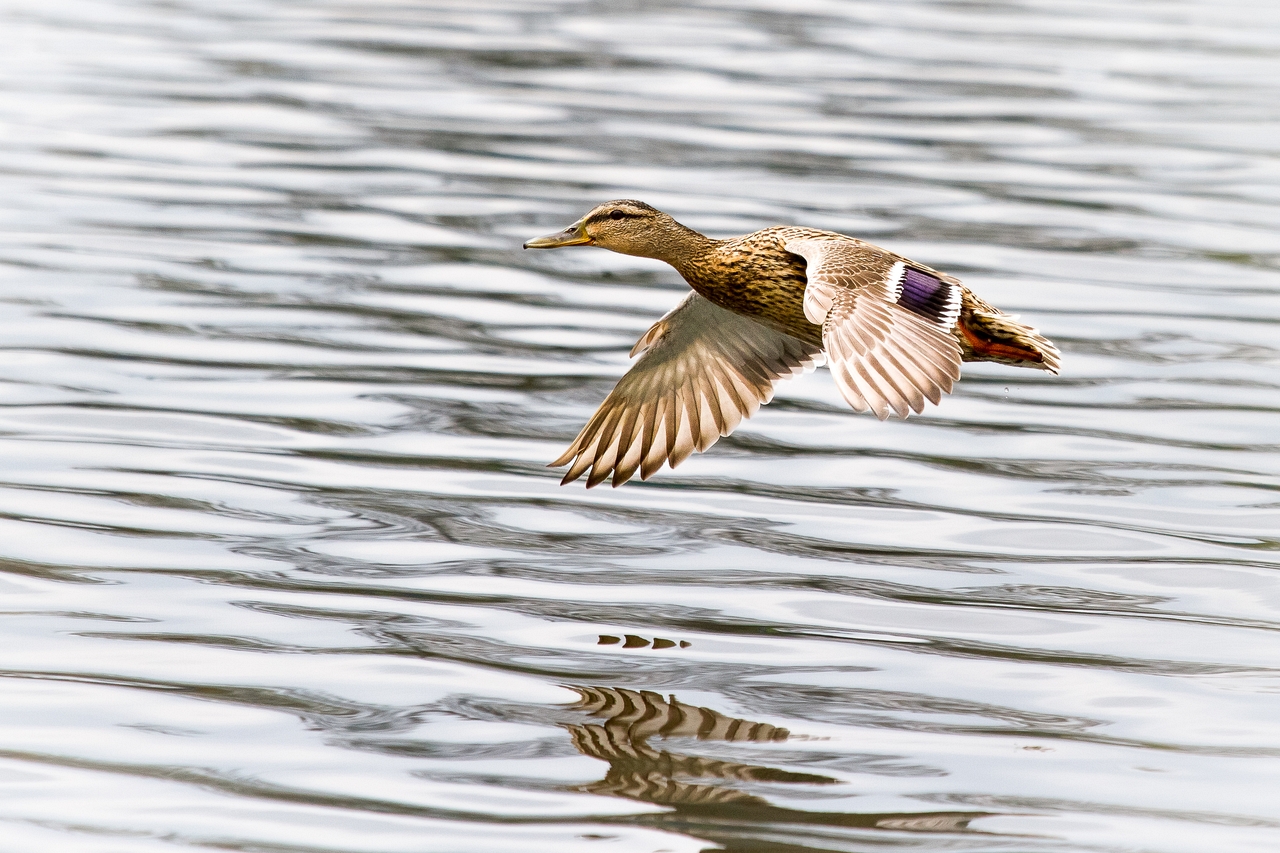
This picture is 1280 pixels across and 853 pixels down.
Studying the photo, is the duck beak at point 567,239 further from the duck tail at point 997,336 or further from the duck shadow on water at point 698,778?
the duck shadow on water at point 698,778

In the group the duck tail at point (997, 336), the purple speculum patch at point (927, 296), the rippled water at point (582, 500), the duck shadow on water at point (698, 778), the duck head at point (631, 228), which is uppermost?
the duck head at point (631, 228)

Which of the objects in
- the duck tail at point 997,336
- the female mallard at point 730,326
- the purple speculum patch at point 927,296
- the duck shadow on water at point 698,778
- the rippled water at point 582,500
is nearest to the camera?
the duck shadow on water at point 698,778

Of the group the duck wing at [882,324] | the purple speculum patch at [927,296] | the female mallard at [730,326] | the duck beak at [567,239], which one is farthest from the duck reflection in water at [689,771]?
the duck beak at [567,239]

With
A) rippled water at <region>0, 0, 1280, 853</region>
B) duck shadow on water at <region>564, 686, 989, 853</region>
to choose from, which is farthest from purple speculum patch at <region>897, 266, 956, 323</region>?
duck shadow on water at <region>564, 686, 989, 853</region>

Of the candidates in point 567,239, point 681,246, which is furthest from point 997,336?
point 567,239

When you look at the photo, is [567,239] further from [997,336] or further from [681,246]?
[997,336]

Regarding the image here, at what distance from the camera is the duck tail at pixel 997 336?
24.0ft

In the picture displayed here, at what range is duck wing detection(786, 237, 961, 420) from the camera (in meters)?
6.02

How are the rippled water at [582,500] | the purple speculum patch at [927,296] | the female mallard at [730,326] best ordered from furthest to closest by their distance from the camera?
1. the female mallard at [730,326]
2. the purple speculum patch at [927,296]
3. the rippled water at [582,500]

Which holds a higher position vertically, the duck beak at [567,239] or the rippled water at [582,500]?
the duck beak at [567,239]

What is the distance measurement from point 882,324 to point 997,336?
3.64 feet

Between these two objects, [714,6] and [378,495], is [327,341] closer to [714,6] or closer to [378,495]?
[378,495]

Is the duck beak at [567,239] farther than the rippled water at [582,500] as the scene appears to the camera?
Yes

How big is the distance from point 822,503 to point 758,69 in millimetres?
10001
